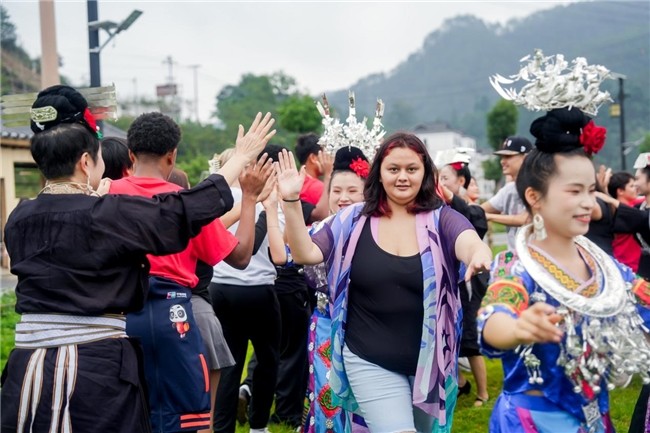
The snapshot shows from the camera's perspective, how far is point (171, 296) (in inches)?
168

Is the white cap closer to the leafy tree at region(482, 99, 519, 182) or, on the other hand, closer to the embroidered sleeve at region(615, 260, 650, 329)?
the embroidered sleeve at region(615, 260, 650, 329)

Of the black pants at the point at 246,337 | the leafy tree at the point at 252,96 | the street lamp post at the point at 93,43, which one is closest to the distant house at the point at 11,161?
the street lamp post at the point at 93,43

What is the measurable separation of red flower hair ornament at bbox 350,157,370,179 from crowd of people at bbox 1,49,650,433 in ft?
0.05

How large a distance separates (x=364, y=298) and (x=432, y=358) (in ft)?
1.56

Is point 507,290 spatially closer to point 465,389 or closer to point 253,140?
point 253,140

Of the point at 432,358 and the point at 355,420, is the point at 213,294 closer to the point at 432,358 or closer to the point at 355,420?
the point at 355,420

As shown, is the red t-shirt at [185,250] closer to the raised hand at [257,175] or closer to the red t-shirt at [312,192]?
the raised hand at [257,175]

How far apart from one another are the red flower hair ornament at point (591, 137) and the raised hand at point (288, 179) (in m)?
1.58

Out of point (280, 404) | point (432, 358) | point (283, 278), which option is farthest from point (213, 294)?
point (432, 358)

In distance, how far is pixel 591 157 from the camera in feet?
10.8

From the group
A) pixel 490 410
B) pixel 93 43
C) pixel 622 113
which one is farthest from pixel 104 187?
pixel 622 113

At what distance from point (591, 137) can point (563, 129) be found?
0.12 m

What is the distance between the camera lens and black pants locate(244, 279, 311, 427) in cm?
678

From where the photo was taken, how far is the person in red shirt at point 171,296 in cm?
421
